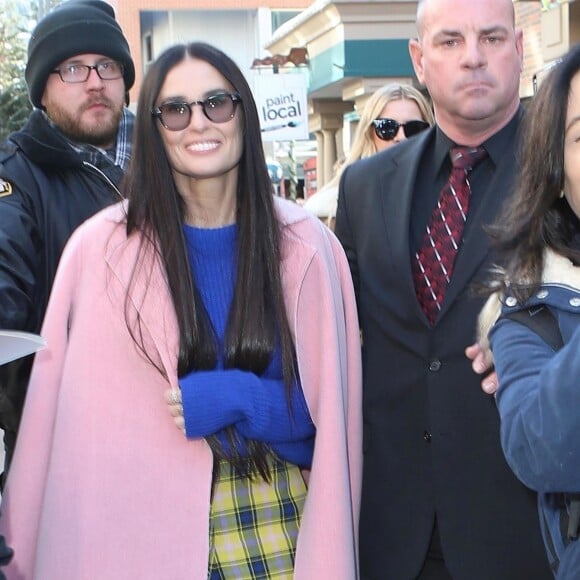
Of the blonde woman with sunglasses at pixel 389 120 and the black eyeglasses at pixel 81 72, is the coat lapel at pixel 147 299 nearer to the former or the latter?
the black eyeglasses at pixel 81 72

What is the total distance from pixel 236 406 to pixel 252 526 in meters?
0.34

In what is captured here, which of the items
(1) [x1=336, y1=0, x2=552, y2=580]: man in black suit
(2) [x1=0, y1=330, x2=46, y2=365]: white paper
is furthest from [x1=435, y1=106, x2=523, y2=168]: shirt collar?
(2) [x1=0, y1=330, x2=46, y2=365]: white paper

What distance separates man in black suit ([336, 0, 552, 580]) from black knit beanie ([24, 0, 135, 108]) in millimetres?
1219

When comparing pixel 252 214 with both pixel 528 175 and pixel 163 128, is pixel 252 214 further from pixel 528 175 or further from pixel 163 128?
pixel 528 175

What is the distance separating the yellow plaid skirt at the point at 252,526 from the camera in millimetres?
2648

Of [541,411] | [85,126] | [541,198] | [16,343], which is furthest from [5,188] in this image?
[541,411]

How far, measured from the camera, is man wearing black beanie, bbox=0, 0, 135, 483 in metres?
3.05

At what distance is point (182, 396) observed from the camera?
8.48ft

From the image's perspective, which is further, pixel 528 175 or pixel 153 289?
pixel 153 289

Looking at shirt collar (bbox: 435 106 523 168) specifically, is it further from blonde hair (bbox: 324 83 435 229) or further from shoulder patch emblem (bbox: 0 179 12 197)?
blonde hair (bbox: 324 83 435 229)

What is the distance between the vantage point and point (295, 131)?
1175 cm

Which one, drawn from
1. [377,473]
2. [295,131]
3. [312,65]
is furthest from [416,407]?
Answer: [312,65]

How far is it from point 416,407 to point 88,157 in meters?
1.46

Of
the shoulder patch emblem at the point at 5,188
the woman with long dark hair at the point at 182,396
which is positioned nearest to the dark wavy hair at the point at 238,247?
the woman with long dark hair at the point at 182,396
